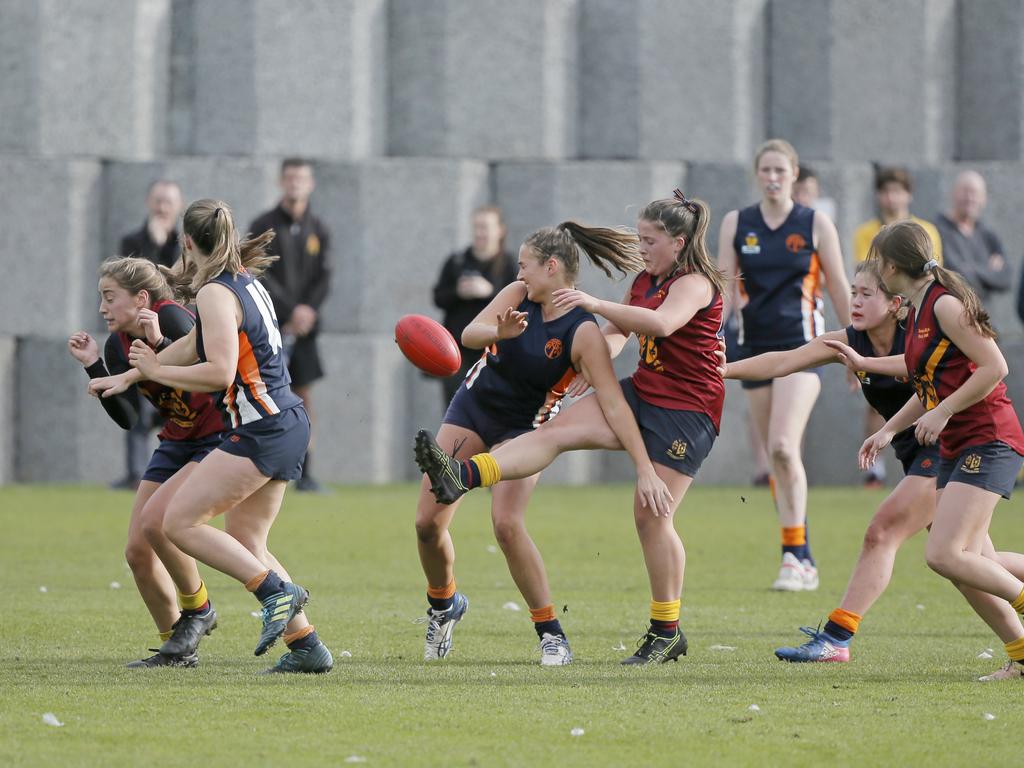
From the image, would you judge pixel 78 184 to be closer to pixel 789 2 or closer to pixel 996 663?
pixel 789 2

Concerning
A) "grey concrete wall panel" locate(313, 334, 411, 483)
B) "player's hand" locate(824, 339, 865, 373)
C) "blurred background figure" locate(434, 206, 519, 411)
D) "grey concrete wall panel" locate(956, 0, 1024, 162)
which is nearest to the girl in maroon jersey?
"player's hand" locate(824, 339, 865, 373)

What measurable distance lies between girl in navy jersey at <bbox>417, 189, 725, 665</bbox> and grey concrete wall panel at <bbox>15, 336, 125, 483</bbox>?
31.2ft

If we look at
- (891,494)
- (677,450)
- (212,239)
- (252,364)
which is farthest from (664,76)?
(252,364)

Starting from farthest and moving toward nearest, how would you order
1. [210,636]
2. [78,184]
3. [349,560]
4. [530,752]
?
[78,184] → [349,560] → [210,636] → [530,752]

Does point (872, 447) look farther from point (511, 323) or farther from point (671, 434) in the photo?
point (511, 323)

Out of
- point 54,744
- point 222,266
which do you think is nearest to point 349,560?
point 222,266

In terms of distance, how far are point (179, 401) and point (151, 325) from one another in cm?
30

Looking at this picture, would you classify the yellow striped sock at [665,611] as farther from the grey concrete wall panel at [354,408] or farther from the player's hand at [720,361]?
the grey concrete wall panel at [354,408]

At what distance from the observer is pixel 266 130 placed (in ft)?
51.9

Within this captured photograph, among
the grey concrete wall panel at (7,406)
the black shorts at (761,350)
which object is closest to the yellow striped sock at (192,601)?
the black shorts at (761,350)

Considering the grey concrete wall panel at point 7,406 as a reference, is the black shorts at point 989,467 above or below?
above

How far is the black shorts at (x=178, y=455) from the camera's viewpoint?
6.58m

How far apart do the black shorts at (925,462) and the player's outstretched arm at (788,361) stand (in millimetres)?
478

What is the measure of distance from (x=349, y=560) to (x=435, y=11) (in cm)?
756
